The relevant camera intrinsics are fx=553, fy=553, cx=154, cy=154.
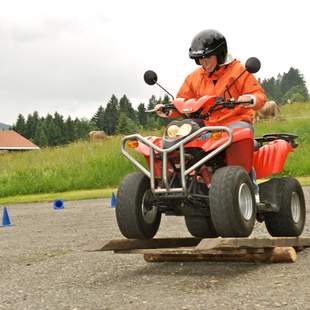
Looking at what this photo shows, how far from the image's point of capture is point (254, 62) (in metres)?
5.26

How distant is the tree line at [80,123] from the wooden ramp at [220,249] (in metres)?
100

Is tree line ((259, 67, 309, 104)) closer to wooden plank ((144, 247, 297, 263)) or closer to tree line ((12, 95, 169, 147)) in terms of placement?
tree line ((12, 95, 169, 147))

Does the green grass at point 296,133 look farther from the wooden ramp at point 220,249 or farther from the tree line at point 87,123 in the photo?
the tree line at point 87,123

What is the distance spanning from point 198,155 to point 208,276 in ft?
3.62

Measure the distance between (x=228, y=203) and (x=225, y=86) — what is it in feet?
4.95

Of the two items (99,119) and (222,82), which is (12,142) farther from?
(222,82)

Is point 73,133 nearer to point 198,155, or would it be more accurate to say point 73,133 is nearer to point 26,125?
point 26,125

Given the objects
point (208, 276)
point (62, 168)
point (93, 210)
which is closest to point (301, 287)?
point (208, 276)

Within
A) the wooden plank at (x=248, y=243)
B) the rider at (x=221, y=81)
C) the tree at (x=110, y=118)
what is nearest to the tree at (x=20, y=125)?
the tree at (x=110, y=118)

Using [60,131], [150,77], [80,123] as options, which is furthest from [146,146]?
[80,123]

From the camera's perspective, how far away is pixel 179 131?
505cm

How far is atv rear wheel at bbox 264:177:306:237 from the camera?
5.89m

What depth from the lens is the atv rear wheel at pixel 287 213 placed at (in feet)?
19.3

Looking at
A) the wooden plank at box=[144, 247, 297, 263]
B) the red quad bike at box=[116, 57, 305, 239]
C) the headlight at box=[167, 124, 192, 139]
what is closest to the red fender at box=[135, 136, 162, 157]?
the red quad bike at box=[116, 57, 305, 239]
